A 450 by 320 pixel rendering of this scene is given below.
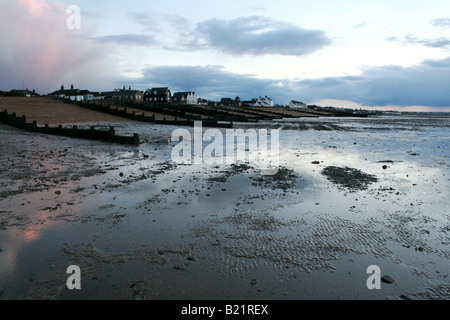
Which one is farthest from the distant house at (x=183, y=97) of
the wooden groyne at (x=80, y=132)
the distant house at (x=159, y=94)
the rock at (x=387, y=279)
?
the rock at (x=387, y=279)

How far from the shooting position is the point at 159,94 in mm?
113875

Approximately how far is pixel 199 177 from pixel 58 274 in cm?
685

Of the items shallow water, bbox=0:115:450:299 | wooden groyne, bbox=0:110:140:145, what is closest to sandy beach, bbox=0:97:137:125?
wooden groyne, bbox=0:110:140:145

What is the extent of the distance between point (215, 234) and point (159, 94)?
378 ft

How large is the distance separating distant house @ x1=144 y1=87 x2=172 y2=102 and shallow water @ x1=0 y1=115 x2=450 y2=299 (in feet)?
350

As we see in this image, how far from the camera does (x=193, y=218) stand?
688 cm

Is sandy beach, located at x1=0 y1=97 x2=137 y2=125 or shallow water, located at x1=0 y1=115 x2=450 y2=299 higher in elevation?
sandy beach, located at x1=0 y1=97 x2=137 y2=125

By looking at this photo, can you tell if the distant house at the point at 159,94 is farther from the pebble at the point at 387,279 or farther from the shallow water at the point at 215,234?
the pebble at the point at 387,279

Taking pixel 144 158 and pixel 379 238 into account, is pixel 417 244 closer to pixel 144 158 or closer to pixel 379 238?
pixel 379 238

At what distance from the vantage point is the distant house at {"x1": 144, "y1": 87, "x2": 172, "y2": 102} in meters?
113

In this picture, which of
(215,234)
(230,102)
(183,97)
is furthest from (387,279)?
(230,102)

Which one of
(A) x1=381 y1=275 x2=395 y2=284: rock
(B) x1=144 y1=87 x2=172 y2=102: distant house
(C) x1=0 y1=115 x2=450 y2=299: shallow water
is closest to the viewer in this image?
(C) x1=0 y1=115 x2=450 y2=299: shallow water

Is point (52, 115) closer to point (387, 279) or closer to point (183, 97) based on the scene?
point (387, 279)

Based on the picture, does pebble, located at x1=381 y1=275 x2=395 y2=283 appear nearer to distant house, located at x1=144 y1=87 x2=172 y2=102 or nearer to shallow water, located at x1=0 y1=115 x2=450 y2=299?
shallow water, located at x1=0 y1=115 x2=450 y2=299
